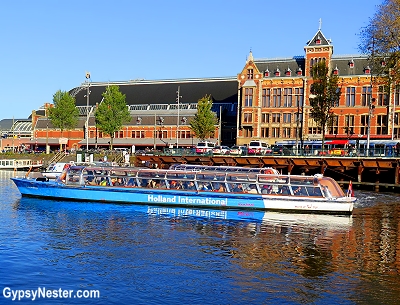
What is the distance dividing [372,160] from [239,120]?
40.1m

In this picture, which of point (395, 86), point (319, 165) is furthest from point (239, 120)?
point (395, 86)

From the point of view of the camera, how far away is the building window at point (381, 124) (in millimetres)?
84344

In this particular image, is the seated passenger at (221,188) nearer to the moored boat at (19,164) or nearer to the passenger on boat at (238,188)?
the passenger on boat at (238,188)

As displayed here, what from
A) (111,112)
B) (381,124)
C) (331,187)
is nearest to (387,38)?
(331,187)

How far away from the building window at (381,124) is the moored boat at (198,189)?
168ft

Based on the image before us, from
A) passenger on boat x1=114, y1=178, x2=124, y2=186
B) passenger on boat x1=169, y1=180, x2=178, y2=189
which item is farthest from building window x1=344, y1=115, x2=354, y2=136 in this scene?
passenger on boat x1=114, y1=178, x2=124, y2=186

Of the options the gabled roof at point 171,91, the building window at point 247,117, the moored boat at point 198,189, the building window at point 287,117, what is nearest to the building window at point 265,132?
the building window at point 247,117

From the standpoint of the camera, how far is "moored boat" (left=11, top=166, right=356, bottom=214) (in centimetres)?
3719

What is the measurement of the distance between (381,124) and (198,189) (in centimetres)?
5502

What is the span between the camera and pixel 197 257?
76.7 feet

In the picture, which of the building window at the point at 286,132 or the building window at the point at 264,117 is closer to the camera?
the building window at the point at 286,132

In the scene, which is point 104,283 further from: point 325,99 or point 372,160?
point 325,99

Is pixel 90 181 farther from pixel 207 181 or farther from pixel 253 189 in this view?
pixel 253 189

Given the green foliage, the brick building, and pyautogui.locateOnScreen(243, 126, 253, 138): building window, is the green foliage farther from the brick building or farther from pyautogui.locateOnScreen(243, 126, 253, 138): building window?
pyautogui.locateOnScreen(243, 126, 253, 138): building window
